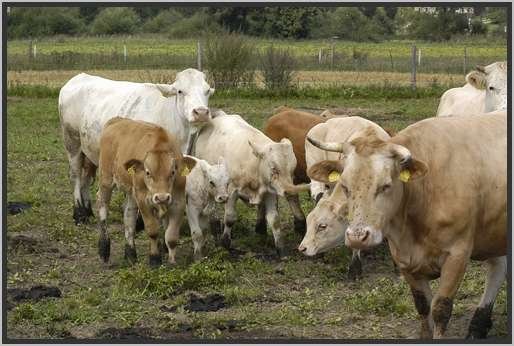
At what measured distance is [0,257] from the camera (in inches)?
286

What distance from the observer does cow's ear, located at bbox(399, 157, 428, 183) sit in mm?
6656

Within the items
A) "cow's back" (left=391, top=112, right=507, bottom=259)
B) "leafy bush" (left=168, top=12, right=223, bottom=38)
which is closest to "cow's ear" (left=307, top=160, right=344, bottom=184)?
"cow's back" (left=391, top=112, right=507, bottom=259)

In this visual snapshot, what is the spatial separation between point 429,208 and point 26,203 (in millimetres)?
7868

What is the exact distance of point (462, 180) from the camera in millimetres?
6879

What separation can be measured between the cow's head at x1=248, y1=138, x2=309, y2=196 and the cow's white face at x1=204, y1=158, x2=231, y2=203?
1.77ft

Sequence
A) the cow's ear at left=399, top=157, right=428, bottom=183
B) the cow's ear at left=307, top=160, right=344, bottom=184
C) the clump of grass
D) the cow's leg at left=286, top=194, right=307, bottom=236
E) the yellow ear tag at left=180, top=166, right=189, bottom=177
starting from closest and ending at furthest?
the cow's ear at left=399, top=157, right=428, bottom=183 → the cow's ear at left=307, top=160, right=344, bottom=184 → the clump of grass → the yellow ear tag at left=180, top=166, right=189, bottom=177 → the cow's leg at left=286, top=194, right=307, bottom=236

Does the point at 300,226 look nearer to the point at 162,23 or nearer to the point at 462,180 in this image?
the point at 462,180

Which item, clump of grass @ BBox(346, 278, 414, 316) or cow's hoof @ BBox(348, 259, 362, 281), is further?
cow's hoof @ BBox(348, 259, 362, 281)

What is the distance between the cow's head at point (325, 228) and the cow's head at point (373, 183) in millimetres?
2511

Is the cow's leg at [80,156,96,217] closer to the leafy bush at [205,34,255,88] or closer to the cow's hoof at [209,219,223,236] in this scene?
the cow's hoof at [209,219,223,236]

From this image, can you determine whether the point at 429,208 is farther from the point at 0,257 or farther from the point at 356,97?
the point at 356,97

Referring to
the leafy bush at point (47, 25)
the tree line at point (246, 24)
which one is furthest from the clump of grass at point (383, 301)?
the leafy bush at point (47, 25)

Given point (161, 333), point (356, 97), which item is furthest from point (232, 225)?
point (356, 97)

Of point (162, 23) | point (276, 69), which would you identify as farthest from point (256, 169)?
point (162, 23)
